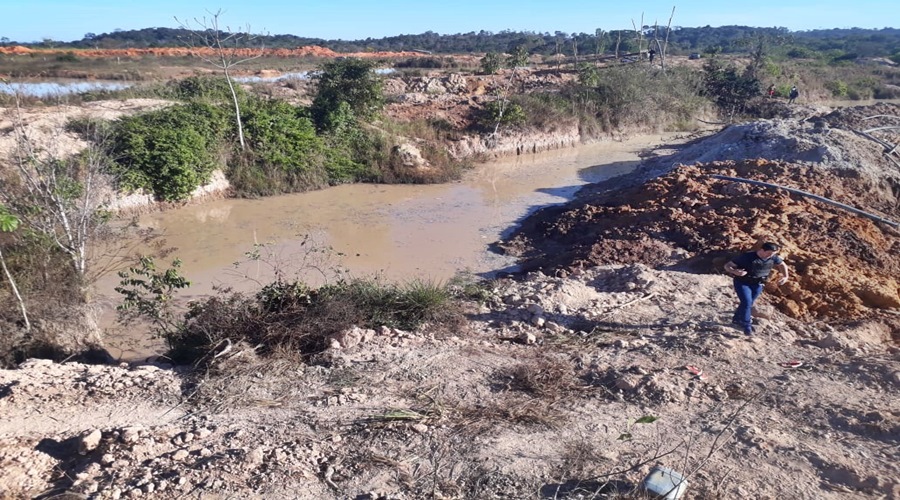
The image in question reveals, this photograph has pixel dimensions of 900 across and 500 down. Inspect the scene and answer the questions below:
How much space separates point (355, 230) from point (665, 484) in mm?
9748

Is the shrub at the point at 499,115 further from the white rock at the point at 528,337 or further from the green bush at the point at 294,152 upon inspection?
the white rock at the point at 528,337

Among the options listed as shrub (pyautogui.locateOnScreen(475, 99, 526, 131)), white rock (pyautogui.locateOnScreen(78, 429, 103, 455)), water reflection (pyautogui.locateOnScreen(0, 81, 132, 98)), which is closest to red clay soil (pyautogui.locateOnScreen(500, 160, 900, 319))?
white rock (pyautogui.locateOnScreen(78, 429, 103, 455))

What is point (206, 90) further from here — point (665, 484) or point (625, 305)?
point (665, 484)

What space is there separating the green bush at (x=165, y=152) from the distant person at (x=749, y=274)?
1132 cm

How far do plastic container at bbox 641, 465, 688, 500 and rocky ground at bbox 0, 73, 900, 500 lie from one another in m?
0.14

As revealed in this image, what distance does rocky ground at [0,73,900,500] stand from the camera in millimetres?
3891

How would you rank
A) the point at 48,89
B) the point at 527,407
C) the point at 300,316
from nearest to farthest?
the point at 527,407 → the point at 300,316 → the point at 48,89

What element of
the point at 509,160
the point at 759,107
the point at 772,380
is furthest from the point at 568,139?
the point at 772,380

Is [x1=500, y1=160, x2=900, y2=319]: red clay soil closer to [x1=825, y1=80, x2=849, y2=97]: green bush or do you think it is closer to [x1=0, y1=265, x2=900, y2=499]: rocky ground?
[x1=0, y1=265, x2=900, y2=499]: rocky ground

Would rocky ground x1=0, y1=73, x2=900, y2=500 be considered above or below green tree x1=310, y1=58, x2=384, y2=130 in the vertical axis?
below

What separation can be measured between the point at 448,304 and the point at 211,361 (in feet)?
8.74

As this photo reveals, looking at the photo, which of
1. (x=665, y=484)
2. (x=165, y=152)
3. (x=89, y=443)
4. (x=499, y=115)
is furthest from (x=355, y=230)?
(x=665, y=484)

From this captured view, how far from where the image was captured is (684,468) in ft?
12.9

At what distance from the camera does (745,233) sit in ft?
31.5
